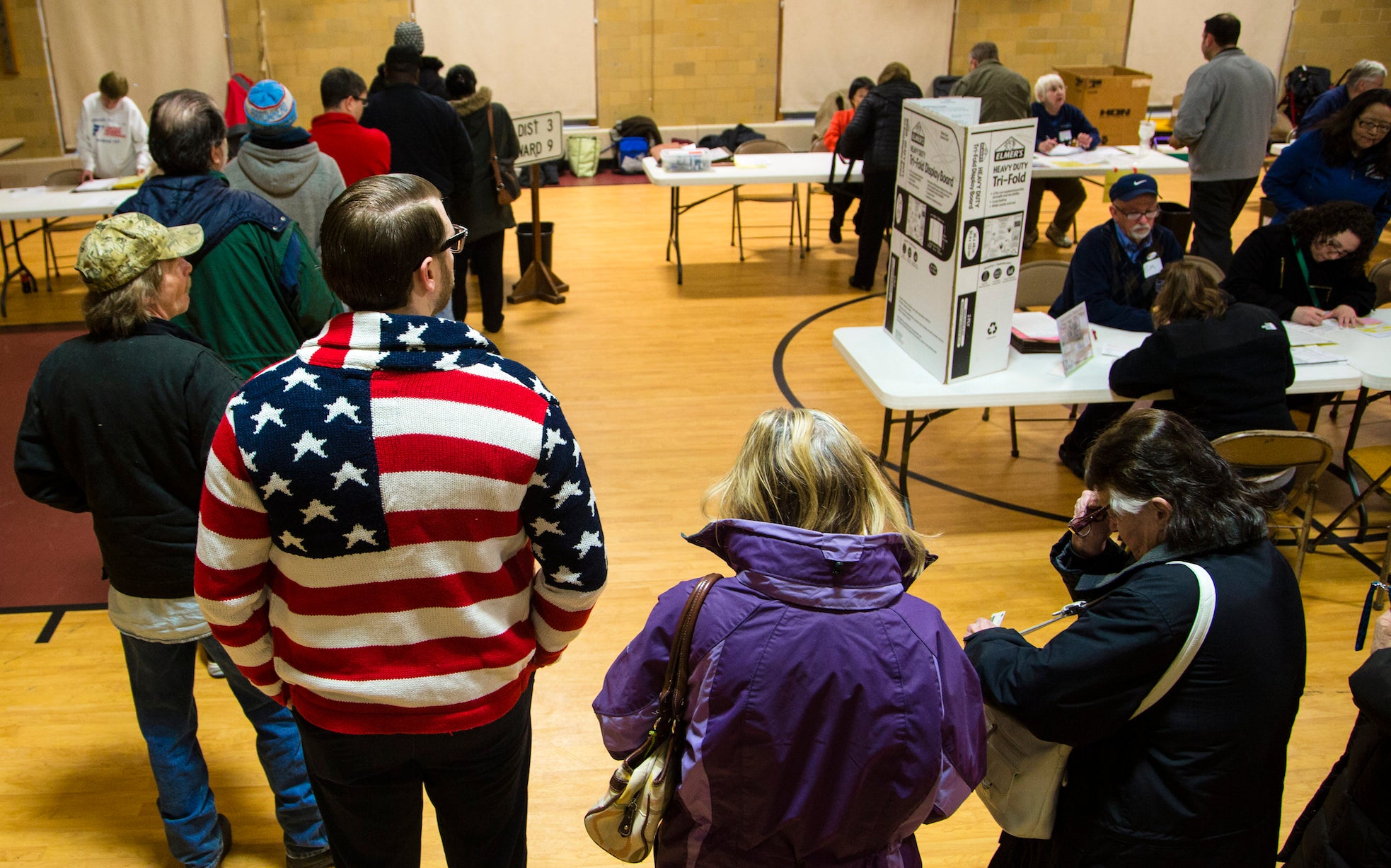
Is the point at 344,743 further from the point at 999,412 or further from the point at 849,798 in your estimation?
the point at 999,412

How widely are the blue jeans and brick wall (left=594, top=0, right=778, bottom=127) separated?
9.47 metres

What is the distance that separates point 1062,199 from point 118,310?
746cm

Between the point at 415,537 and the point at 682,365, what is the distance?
171 inches

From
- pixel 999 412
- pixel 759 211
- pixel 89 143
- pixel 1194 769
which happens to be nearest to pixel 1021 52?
pixel 759 211

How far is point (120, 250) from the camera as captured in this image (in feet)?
6.71

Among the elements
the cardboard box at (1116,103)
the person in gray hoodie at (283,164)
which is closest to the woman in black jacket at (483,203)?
the person in gray hoodie at (283,164)

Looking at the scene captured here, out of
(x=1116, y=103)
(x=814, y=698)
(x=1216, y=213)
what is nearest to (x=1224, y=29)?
(x=1216, y=213)

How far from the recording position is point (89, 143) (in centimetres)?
718

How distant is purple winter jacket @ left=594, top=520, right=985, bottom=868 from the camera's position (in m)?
1.39

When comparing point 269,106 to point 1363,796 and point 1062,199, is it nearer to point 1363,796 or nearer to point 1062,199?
point 1363,796

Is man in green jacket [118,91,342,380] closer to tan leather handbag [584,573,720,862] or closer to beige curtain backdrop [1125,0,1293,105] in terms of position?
tan leather handbag [584,573,720,862]

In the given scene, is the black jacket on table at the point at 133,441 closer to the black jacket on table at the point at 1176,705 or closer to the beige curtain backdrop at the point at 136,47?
the black jacket on table at the point at 1176,705

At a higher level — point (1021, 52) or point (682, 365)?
point (1021, 52)

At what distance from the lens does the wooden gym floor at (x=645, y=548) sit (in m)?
2.69
